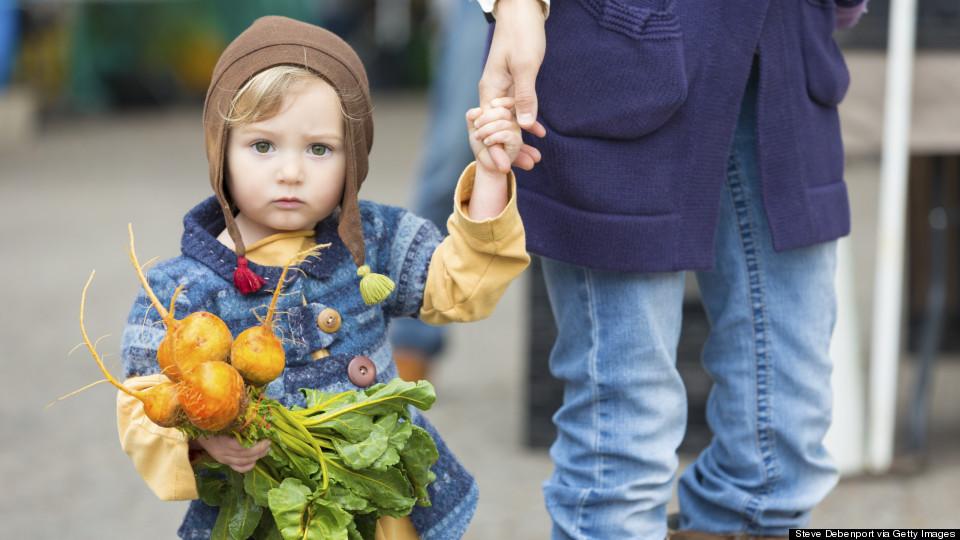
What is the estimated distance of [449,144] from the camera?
412 cm

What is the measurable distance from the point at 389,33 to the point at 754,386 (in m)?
12.4

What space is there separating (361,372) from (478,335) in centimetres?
313

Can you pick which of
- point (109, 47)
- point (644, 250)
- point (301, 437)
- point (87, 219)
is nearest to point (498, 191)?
point (644, 250)

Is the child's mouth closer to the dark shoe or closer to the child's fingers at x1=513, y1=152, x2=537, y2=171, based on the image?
the child's fingers at x1=513, y1=152, x2=537, y2=171

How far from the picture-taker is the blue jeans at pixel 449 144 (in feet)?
13.4

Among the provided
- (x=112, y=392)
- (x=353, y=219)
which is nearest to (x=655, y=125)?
(x=353, y=219)

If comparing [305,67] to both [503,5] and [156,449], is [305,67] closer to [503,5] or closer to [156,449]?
[503,5]

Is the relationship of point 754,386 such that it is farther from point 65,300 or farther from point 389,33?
point 389,33

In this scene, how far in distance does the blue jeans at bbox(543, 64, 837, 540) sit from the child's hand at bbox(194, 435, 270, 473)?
608 millimetres

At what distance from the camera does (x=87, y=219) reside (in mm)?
7656

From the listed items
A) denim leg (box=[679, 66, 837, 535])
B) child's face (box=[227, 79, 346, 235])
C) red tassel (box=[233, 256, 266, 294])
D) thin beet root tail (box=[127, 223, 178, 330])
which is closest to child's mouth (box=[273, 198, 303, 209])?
child's face (box=[227, 79, 346, 235])

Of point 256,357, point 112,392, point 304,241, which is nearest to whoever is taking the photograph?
point 256,357

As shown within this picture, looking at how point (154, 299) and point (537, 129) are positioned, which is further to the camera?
point (537, 129)

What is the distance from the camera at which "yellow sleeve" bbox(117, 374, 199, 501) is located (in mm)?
2033
